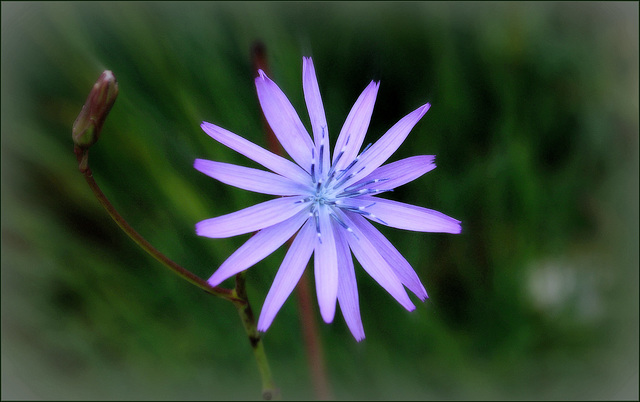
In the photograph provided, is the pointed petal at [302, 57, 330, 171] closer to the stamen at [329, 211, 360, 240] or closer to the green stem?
the stamen at [329, 211, 360, 240]

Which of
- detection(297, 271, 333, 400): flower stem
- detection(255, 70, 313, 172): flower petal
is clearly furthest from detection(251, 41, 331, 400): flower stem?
detection(255, 70, 313, 172): flower petal

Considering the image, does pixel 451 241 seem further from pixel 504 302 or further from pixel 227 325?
pixel 227 325

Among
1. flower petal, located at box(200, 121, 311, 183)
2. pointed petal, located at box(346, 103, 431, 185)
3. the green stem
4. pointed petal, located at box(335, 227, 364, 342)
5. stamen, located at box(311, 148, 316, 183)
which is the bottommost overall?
the green stem

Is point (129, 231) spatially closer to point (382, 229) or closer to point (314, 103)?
point (314, 103)

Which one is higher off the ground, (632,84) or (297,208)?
(632,84)

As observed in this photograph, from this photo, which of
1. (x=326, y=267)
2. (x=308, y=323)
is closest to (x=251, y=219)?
(x=326, y=267)

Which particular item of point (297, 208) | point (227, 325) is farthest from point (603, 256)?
point (297, 208)
